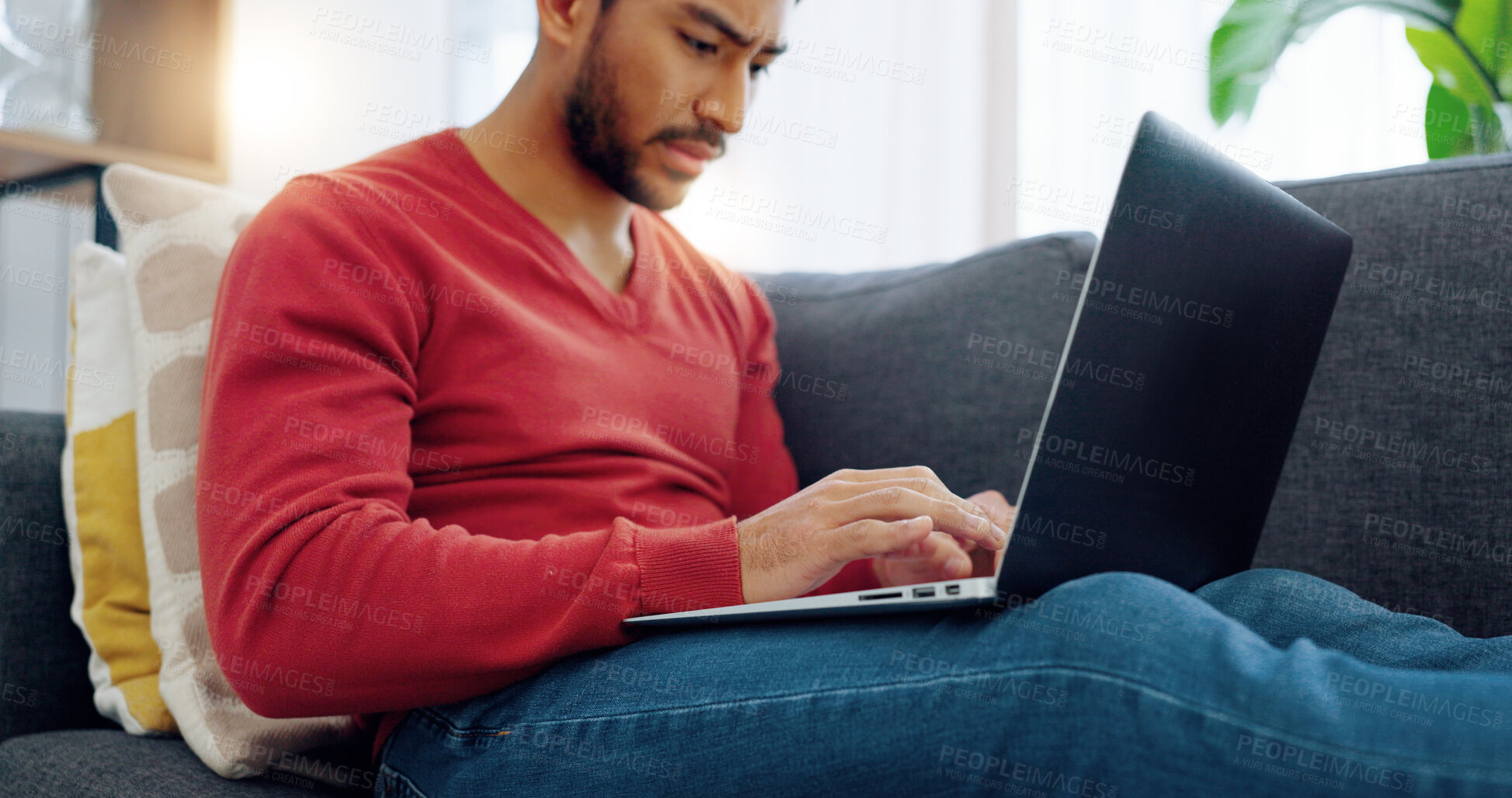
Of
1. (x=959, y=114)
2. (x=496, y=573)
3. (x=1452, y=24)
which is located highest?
(x=1452, y=24)

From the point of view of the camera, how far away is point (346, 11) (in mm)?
2559

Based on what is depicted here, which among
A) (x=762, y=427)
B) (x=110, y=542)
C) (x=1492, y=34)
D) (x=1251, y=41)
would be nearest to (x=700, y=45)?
(x=762, y=427)

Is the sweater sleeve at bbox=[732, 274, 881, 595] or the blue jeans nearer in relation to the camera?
the blue jeans

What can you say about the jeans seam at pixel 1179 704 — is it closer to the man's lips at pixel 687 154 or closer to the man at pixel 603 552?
the man at pixel 603 552

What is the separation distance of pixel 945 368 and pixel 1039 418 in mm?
119

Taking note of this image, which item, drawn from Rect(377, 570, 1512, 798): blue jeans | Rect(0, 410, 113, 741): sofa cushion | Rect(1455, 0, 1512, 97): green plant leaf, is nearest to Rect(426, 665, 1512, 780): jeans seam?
Rect(377, 570, 1512, 798): blue jeans

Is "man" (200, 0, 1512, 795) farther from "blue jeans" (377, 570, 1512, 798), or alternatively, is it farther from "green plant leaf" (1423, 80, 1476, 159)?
"green plant leaf" (1423, 80, 1476, 159)

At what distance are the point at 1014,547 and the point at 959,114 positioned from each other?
178 cm

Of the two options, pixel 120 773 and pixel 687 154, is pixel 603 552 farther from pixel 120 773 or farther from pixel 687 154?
pixel 687 154

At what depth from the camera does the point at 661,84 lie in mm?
1004

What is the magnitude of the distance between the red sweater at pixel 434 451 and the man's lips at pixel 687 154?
0.12 m

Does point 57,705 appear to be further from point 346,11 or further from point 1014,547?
point 346,11

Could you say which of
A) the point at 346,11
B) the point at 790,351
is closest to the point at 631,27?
the point at 790,351

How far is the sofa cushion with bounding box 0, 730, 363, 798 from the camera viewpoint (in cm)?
69
